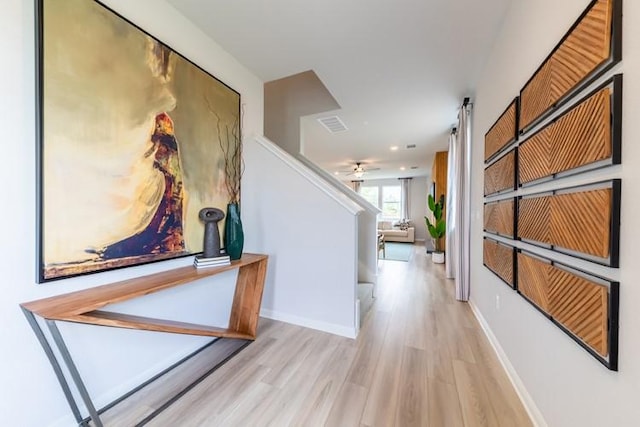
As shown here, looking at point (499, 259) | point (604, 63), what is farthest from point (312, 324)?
point (604, 63)

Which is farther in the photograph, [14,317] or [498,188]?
[498,188]

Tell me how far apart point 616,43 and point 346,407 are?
2116mm

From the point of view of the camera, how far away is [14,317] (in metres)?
1.18

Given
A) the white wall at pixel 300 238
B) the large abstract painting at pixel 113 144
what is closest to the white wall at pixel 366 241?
the white wall at pixel 300 238

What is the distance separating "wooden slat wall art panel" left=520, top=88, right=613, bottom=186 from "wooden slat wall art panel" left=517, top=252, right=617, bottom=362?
0.48m

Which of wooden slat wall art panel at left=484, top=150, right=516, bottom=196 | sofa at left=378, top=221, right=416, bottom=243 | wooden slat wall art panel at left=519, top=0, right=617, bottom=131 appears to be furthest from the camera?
sofa at left=378, top=221, right=416, bottom=243

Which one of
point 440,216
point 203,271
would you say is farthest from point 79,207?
point 440,216

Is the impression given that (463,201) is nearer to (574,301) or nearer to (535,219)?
(535,219)

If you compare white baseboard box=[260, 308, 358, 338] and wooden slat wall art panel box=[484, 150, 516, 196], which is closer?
wooden slat wall art panel box=[484, 150, 516, 196]

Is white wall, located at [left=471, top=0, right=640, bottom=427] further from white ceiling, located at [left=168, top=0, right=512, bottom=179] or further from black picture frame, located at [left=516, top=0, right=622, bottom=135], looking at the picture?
white ceiling, located at [left=168, top=0, right=512, bottom=179]

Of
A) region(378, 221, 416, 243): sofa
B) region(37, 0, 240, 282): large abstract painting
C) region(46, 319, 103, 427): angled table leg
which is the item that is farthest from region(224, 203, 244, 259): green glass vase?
region(378, 221, 416, 243): sofa

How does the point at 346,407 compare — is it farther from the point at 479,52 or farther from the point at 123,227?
the point at 479,52

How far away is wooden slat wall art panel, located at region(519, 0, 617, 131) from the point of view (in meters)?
0.93

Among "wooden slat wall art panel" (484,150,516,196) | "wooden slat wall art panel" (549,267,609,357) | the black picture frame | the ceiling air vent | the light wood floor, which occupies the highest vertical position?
the ceiling air vent
